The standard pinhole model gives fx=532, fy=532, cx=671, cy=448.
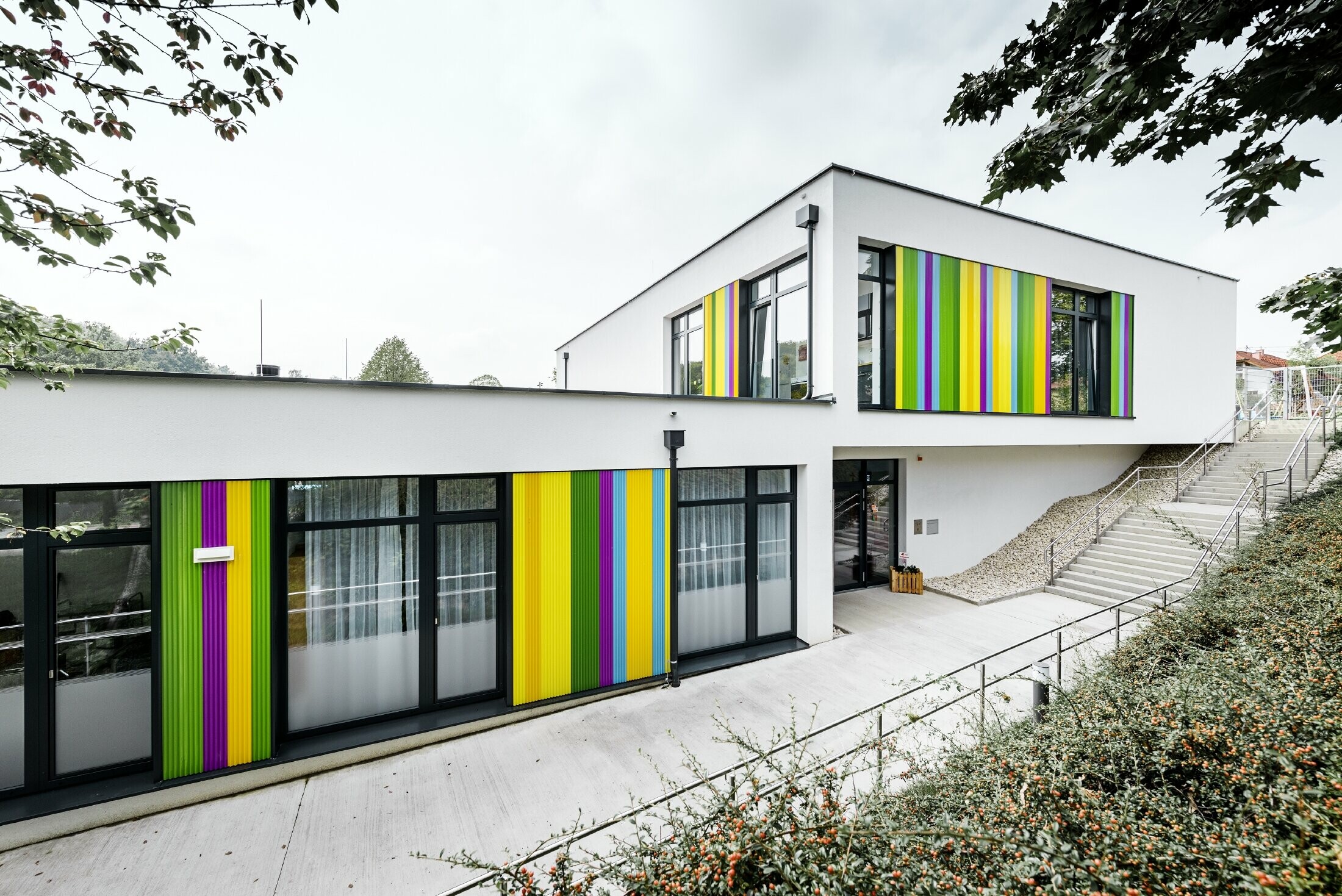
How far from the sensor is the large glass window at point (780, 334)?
338 inches

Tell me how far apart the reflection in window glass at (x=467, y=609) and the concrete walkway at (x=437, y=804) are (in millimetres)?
695

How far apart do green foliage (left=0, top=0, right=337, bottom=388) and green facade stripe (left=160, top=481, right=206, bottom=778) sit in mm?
1656

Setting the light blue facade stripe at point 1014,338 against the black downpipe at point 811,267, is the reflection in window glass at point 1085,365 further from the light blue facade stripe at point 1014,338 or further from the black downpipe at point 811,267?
the black downpipe at point 811,267

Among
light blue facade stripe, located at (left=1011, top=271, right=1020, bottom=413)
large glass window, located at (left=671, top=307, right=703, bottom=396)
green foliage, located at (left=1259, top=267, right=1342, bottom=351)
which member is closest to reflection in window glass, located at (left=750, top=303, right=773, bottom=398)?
large glass window, located at (left=671, top=307, right=703, bottom=396)

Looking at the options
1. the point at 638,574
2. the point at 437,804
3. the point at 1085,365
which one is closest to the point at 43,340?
the point at 437,804

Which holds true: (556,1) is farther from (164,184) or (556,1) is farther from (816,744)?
(816,744)

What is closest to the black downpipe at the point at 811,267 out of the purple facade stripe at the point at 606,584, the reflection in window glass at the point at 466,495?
the purple facade stripe at the point at 606,584

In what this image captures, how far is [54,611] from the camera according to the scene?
4.25m

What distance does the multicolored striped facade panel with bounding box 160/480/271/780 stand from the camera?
4395mm

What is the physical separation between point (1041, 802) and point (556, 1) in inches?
316

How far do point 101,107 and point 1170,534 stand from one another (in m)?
14.9

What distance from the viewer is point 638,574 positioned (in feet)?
20.4

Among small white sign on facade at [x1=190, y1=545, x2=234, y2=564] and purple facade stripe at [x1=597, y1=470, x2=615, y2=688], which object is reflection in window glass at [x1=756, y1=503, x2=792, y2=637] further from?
small white sign on facade at [x1=190, y1=545, x2=234, y2=564]

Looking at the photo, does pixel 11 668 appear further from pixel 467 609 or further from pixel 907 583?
pixel 907 583
